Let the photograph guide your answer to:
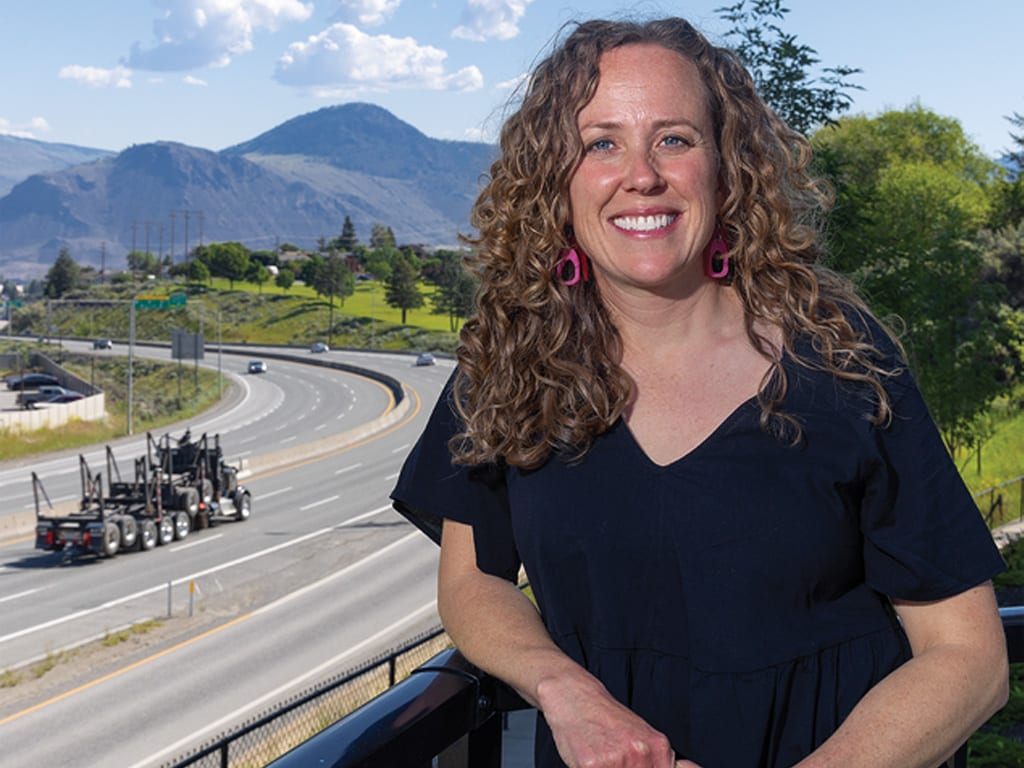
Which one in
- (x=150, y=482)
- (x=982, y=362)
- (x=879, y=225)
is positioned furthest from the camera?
(x=150, y=482)

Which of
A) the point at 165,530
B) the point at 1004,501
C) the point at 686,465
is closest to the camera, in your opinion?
the point at 686,465

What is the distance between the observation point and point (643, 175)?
238 centimetres

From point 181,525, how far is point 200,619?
8.79 meters

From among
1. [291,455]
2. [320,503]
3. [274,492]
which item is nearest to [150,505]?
[320,503]

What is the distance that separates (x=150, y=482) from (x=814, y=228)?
3569 centimetres

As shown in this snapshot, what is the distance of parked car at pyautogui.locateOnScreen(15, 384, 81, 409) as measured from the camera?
7951 centimetres

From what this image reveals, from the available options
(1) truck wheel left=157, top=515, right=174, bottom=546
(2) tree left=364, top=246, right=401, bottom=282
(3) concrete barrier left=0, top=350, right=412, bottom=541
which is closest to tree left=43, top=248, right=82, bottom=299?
(2) tree left=364, top=246, right=401, bottom=282

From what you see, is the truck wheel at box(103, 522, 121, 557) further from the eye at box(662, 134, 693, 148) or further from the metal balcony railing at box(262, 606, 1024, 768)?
the eye at box(662, 134, 693, 148)

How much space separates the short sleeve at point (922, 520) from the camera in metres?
2.09

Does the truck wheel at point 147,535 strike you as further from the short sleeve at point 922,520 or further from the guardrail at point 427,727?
the short sleeve at point 922,520

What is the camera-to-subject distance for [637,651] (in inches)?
87.0

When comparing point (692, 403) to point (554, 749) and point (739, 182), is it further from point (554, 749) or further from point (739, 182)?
point (554, 749)

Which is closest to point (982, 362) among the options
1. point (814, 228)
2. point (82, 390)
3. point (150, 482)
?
point (150, 482)

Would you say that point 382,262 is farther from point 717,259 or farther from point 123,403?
point 717,259
